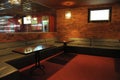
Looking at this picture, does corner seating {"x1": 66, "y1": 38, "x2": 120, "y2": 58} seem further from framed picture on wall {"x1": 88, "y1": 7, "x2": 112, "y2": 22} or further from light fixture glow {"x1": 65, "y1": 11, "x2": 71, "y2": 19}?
light fixture glow {"x1": 65, "y1": 11, "x2": 71, "y2": 19}

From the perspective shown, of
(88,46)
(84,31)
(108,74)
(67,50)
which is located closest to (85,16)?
(84,31)

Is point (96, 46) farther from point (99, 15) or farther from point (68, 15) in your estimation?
point (68, 15)

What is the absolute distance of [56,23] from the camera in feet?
22.6

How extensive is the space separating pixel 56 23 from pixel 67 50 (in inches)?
79.3

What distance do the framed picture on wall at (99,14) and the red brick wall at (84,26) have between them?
164mm

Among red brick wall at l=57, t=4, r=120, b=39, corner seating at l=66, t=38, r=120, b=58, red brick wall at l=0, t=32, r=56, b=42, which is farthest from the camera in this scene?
red brick wall at l=57, t=4, r=120, b=39

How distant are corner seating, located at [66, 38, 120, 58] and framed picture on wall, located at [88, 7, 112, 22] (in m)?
1.11

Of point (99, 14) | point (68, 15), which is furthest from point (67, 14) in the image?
point (99, 14)

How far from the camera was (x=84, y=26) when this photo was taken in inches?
237

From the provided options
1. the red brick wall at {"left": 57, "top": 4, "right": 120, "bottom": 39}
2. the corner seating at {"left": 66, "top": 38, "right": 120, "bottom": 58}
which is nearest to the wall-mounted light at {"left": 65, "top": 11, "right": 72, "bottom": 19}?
the red brick wall at {"left": 57, "top": 4, "right": 120, "bottom": 39}

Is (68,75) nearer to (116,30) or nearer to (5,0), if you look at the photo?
(116,30)

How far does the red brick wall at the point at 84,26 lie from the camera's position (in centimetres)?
536

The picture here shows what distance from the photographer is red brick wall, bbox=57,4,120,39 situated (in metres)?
5.36

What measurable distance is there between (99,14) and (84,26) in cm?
101
